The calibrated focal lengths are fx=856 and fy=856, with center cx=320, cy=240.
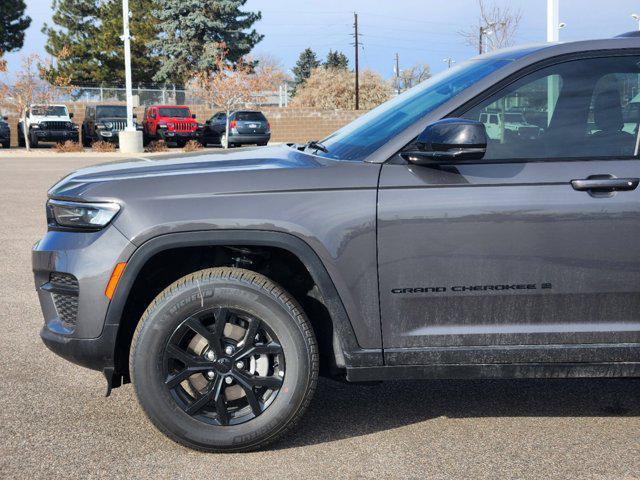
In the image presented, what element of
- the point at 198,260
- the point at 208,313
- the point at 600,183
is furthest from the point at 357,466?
the point at 600,183

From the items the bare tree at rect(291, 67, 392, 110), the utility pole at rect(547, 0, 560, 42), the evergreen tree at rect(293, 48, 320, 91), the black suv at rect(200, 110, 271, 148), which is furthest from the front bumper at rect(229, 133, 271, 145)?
the evergreen tree at rect(293, 48, 320, 91)

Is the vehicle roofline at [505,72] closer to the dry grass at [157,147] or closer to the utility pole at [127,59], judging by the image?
the utility pole at [127,59]

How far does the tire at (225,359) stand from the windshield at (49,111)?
112 ft

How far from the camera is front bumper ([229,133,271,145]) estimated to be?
35.1m

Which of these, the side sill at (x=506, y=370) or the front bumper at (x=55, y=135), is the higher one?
the front bumper at (x=55, y=135)

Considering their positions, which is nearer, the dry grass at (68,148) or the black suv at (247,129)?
the dry grass at (68,148)

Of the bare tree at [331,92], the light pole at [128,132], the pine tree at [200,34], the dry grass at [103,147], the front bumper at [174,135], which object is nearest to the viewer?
the light pole at [128,132]

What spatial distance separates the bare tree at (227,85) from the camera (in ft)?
145

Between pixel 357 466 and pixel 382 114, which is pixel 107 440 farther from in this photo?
pixel 382 114

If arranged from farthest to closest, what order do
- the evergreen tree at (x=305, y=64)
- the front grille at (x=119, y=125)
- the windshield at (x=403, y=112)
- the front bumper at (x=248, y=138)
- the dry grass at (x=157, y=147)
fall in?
the evergreen tree at (x=305, y=64) < the front grille at (x=119, y=125) < the front bumper at (x=248, y=138) < the dry grass at (x=157, y=147) < the windshield at (x=403, y=112)

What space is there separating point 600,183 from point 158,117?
1370 inches

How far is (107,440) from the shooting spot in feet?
13.1

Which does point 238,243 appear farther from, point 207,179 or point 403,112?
point 403,112

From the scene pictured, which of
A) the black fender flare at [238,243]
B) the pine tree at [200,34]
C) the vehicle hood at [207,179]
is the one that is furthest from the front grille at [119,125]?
the black fender flare at [238,243]
